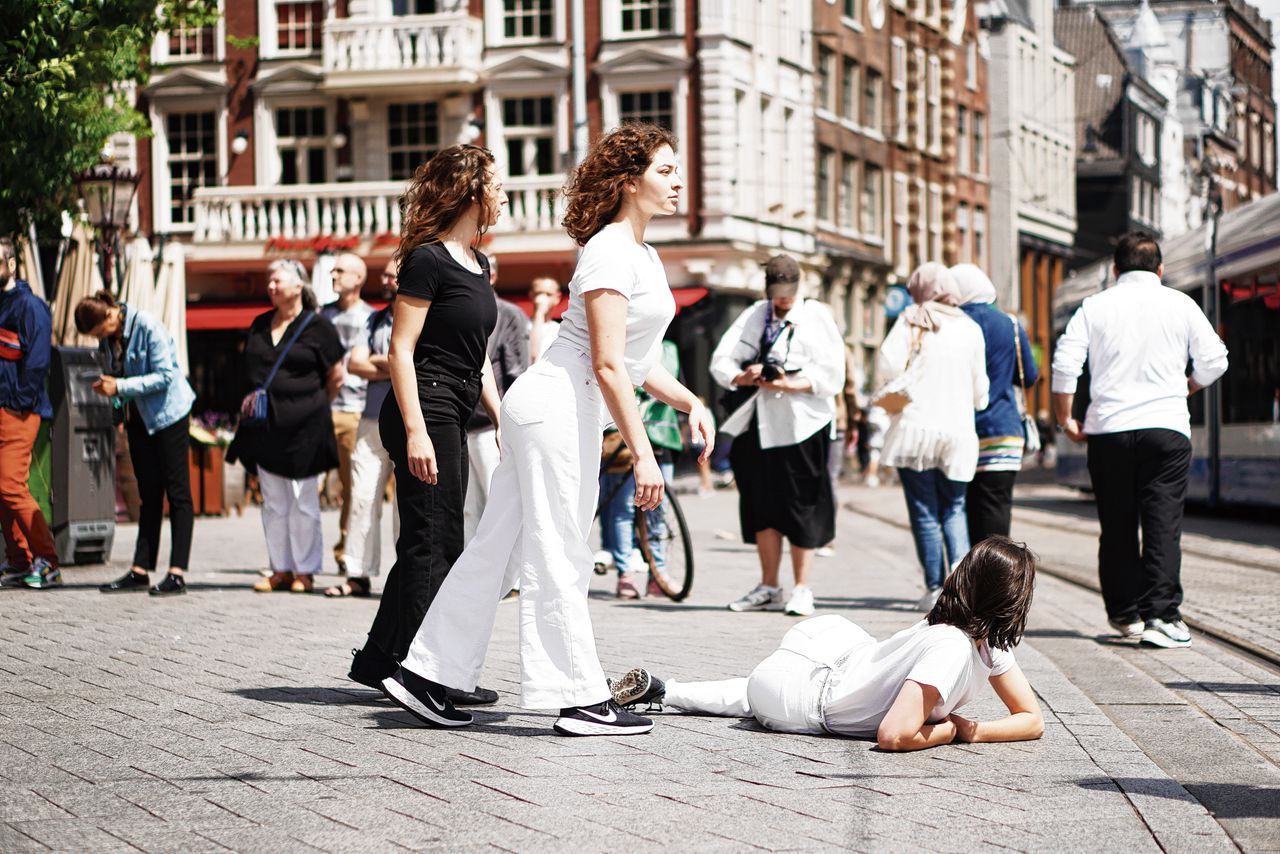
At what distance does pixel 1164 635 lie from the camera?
8.20 meters

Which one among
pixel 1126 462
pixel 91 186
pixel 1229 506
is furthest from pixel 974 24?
pixel 1126 462

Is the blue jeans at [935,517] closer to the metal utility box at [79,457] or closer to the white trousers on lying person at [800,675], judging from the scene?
the white trousers on lying person at [800,675]

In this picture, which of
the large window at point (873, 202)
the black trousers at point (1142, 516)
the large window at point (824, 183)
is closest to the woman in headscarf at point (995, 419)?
the black trousers at point (1142, 516)

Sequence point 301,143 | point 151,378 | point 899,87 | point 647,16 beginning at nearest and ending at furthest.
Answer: point 151,378 → point 647,16 → point 301,143 → point 899,87

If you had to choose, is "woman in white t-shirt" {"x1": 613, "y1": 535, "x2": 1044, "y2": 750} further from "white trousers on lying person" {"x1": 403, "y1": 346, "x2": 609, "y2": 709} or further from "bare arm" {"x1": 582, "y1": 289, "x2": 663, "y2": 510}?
"bare arm" {"x1": 582, "y1": 289, "x2": 663, "y2": 510}

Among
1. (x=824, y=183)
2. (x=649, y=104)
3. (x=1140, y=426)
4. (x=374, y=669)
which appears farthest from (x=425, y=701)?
(x=824, y=183)

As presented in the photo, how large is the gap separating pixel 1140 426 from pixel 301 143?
98.0ft

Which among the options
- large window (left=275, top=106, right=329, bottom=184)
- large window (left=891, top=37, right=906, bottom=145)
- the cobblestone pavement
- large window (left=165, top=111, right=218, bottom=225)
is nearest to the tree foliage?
the cobblestone pavement

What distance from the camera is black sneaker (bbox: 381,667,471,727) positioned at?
226 inches

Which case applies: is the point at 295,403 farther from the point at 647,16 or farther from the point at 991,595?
the point at 647,16

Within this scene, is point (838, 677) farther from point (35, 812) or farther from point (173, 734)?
point (35, 812)

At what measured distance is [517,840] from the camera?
13.9 feet

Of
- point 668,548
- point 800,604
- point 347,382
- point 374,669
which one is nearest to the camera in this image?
point 374,669

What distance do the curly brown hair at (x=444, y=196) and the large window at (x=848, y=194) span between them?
36555 mm
